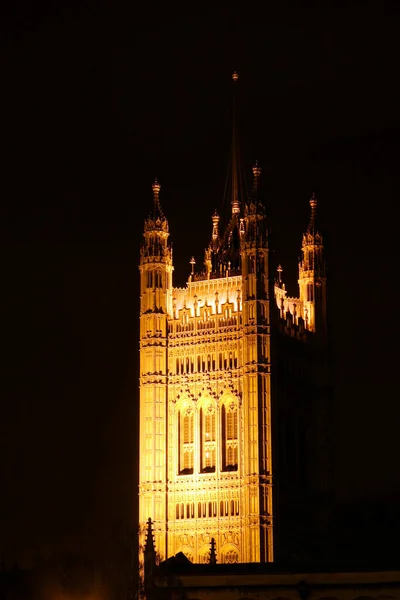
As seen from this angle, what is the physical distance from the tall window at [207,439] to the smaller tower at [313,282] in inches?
392

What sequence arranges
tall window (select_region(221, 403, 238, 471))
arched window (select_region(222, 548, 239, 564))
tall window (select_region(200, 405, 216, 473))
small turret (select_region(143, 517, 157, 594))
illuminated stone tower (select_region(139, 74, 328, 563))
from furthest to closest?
tall window (select_region(200, 405, 216, 473)), tall window (select_region(221, 403, 238, 471)), illuminated stone tower (select_region(139, 74, 328, 563)), arched window (select_region(222, 548, 239, 564)), small turret (select_region(143, 517, 157, 594))

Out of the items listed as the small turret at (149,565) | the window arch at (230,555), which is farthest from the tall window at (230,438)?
the small turret at (149,565)

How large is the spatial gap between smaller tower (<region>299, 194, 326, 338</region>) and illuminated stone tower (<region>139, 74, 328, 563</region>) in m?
1.47

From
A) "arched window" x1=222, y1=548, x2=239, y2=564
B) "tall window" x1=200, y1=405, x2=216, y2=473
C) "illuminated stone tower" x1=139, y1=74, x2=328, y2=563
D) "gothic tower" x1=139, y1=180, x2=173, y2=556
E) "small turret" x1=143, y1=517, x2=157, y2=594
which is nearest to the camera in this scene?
"small turret" x1=143, y1=517, x2=157, y2=594

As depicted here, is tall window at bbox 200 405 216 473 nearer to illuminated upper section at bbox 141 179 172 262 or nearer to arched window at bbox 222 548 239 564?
arched window at bbox 222 548 239 564

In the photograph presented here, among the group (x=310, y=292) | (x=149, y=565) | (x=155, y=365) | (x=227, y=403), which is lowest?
(x=149, y=565)

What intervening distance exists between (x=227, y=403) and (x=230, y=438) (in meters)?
2.03

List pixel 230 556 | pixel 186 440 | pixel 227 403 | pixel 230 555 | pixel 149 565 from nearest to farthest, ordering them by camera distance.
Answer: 1. pixel 149 565
2. pixel 230 556
3. pixel 230 555
4. pixel 227 403
5. pixel 186 440

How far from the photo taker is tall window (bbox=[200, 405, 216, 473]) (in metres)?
122

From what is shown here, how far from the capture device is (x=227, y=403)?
122125 millimetres

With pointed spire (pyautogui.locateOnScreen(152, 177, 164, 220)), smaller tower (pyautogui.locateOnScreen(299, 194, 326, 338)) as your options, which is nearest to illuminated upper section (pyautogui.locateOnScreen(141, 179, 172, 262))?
pointed spire (pyautogui.locateOnScreen(152, 177, 164, 220))

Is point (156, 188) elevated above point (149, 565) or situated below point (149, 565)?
above

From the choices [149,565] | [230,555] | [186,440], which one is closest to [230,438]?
[186,440]

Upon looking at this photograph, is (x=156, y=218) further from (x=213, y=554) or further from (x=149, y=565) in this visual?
(x=149, y=565)
